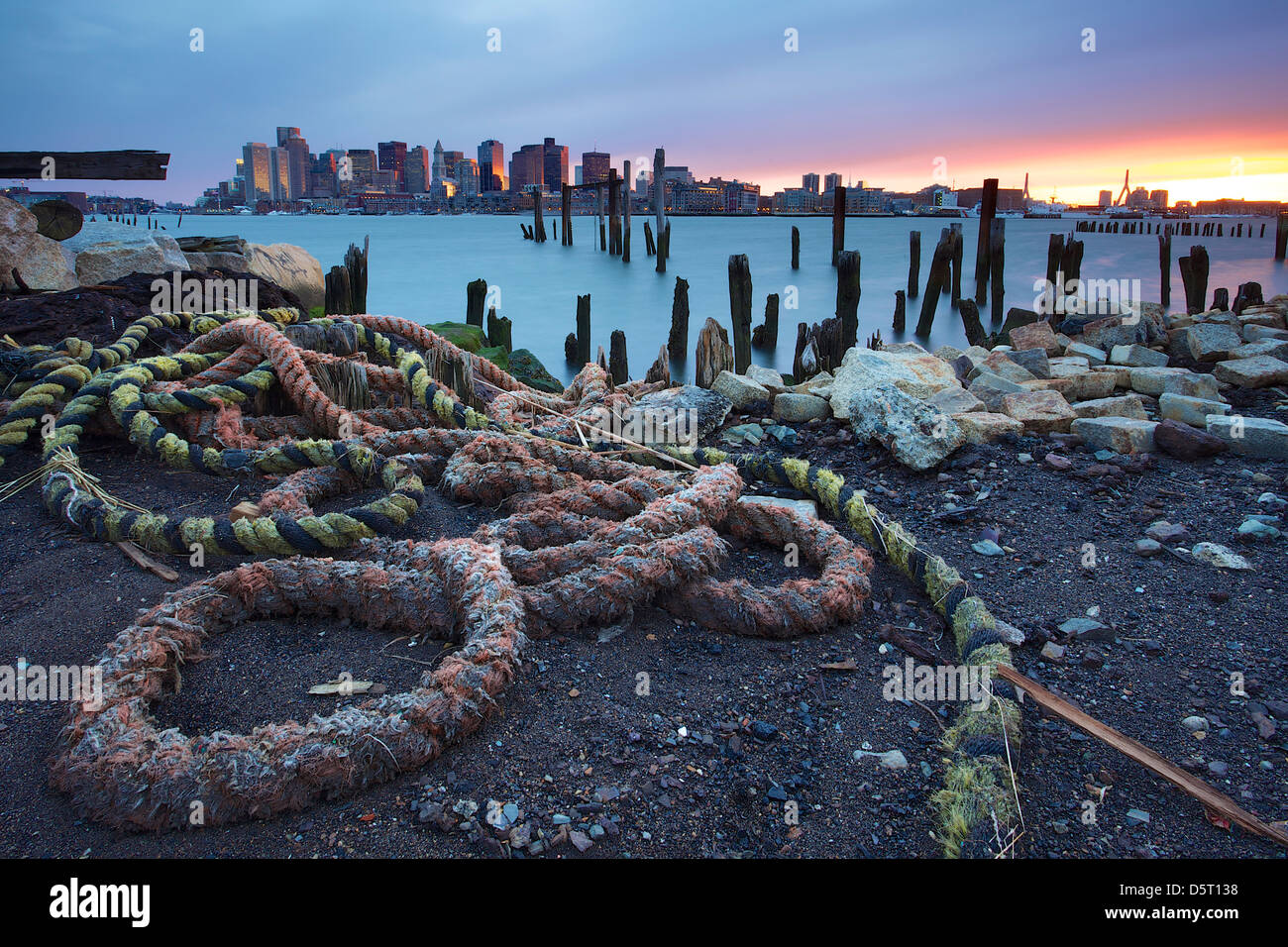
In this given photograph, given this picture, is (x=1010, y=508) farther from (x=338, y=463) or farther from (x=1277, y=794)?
(x=338, y=463)

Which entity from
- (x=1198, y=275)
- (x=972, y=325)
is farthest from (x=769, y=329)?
(x=1198, y=275)

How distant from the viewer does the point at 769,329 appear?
12.9 m

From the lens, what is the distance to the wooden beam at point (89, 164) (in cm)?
810

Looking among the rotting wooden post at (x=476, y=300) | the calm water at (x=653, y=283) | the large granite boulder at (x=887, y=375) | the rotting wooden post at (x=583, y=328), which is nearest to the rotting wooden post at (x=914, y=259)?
the calm water at (x=653, y=283)

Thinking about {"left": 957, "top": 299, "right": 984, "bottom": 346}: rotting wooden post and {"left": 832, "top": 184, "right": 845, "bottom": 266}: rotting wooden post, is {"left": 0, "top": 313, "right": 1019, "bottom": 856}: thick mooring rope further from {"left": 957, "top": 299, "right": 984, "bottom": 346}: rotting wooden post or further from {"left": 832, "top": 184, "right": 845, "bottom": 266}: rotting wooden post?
{"left": 832, "top": 184, "right": 845, "bottom": 266}: rotting wooden post

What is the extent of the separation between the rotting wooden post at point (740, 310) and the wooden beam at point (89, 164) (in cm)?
717

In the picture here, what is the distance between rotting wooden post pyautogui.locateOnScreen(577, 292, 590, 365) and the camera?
12.5 m

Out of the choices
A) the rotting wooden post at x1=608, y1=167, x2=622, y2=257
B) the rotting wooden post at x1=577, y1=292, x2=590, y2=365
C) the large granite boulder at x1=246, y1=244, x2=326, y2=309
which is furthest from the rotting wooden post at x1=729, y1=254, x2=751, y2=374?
the rotting wooden post at x1=608, y1=167, x2=622, y2=257

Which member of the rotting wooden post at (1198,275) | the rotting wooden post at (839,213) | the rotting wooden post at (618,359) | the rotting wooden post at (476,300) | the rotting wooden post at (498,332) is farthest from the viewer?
the rotting wooden post at (839,213)

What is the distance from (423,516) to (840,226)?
21416mm

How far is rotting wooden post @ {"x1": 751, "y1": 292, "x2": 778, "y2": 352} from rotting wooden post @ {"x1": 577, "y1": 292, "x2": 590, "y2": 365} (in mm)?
2858

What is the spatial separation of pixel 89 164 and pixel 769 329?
9222mm

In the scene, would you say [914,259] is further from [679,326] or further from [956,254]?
[679,326]

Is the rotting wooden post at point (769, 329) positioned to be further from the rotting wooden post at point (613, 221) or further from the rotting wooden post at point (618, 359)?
the rotting wooden post at point (613, 221)
